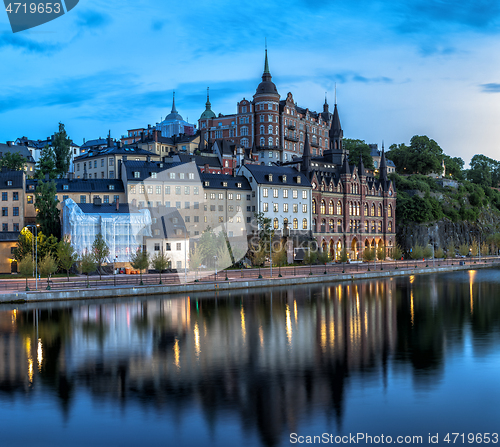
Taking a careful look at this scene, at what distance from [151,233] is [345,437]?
219 feet

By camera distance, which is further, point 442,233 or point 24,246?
point 442,233

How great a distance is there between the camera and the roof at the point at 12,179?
88.2 metres

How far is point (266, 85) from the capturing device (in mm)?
138375

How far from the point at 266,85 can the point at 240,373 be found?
384 ft

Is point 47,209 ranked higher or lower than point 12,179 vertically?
lower

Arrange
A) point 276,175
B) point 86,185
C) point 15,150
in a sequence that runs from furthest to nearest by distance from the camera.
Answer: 1. point 15,150
2. point 276,175
3. point 86,185

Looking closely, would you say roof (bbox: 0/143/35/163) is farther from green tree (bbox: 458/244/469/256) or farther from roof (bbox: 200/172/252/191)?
green tree (bbox: 458/244/469/256)

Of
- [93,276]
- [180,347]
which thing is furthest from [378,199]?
[180,347]

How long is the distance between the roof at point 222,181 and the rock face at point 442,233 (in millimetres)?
49008

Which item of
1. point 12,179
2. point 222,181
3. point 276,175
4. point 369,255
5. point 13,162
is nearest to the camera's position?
point 12,179

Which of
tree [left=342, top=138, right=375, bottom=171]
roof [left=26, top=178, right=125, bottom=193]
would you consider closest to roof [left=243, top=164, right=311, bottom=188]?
roof [left=26, top=178, right=125, bottom=193]

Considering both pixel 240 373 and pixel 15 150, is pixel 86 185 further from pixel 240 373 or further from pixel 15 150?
pixel 240 373

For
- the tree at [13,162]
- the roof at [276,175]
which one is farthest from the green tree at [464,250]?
the tree at [13,162]

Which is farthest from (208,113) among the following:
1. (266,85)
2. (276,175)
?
(276,175)
